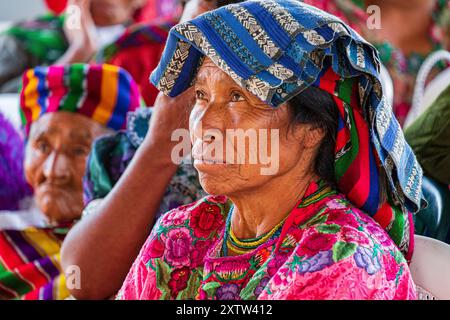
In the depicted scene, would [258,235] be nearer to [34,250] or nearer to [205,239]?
[205,239]

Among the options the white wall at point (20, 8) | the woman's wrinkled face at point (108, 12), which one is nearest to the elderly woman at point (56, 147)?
the woman's wrinkled face at point (108, 12)

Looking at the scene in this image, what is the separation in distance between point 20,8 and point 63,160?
147 inches

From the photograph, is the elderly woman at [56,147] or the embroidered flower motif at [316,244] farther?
the elderly woman at [56,147]

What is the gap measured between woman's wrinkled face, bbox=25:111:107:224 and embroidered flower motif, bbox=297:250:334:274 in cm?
138

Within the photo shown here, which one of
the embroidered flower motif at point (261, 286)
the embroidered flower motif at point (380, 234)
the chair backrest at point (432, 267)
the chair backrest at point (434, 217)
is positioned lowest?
the chair backrest at point (434, 217)

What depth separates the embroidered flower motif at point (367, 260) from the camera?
1.51 metres

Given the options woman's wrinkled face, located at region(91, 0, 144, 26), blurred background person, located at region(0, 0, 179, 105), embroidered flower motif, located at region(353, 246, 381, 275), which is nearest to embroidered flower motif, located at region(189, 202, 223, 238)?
embroidered flower motif, located at region(353, 246, 381, 275)

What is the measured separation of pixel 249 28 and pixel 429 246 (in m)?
0.60

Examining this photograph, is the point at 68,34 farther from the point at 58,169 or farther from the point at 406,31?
the point at 58,169

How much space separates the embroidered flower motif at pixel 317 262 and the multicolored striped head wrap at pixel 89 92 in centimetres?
142

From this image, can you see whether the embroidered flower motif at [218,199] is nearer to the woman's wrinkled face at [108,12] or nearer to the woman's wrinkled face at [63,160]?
the woman's wrinkled face at [63,160]

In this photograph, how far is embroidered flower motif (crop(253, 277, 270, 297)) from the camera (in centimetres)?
161

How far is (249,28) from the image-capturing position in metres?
1.60

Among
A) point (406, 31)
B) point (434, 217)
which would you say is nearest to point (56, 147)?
point (434, 217)
